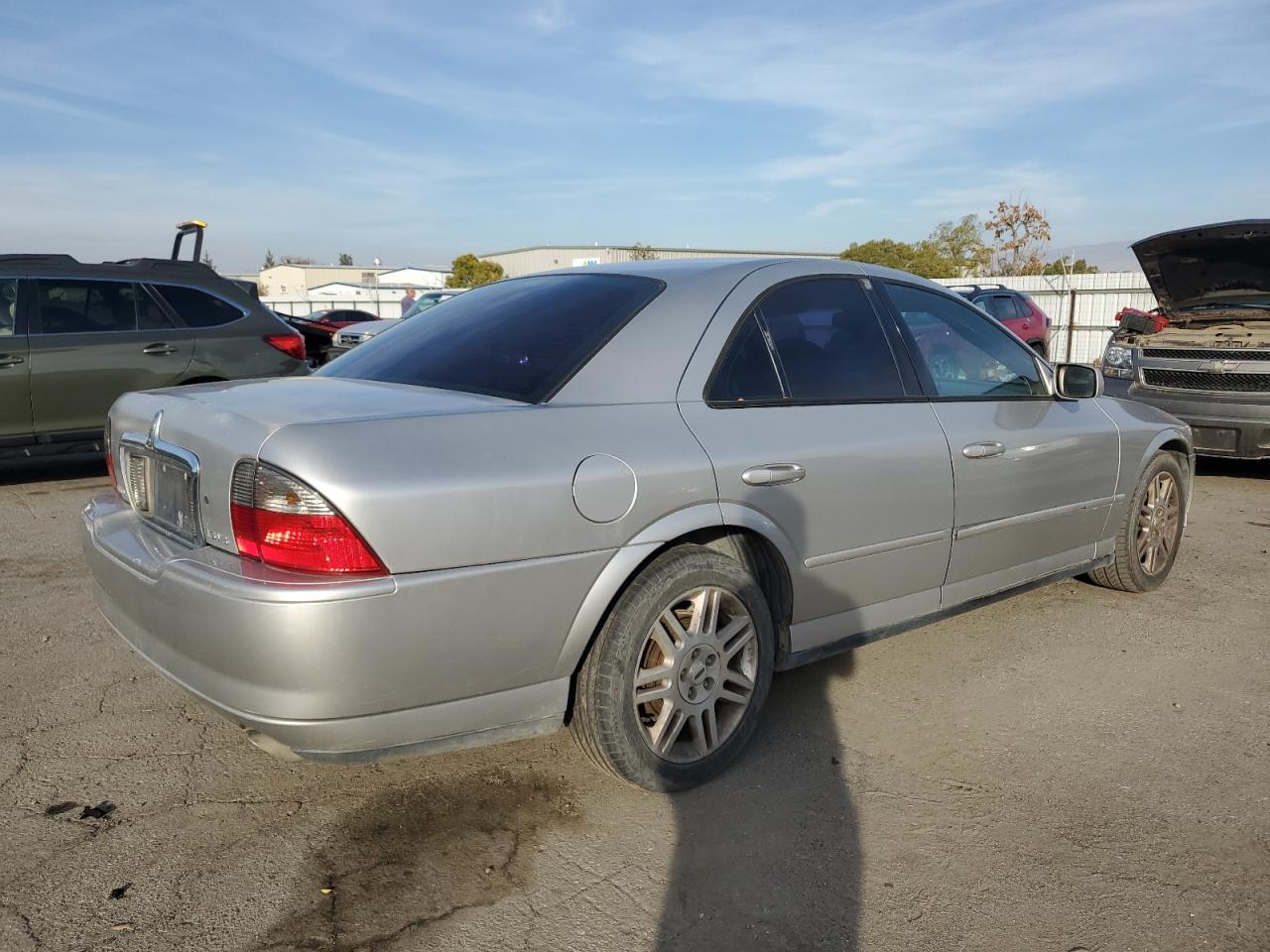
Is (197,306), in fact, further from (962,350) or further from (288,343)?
(962,350)

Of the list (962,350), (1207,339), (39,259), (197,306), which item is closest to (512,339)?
(962,350)

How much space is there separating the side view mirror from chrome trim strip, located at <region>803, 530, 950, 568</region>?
3.62 feet

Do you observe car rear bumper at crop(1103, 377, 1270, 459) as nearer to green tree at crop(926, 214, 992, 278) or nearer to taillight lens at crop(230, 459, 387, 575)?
taillight lens at crop(230, 459, 387, 575)

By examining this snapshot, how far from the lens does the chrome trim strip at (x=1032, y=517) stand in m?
3.77

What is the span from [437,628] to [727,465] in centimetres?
100

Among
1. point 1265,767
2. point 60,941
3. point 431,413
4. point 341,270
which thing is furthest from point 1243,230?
point 341,270

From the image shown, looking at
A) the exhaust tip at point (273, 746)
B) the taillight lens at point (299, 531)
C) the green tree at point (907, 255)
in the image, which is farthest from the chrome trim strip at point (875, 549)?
the green tree at point (907, 255)

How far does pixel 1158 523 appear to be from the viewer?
498 centimetres

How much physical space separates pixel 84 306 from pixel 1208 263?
Result: 8810 mm

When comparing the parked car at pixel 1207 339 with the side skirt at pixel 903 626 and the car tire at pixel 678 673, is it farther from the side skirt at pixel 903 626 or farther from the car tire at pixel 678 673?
the car tire at pixel 678 673

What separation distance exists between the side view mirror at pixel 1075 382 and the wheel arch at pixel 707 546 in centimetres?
186

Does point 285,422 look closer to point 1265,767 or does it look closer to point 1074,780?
point 1074,780

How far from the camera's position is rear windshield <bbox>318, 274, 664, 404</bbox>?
2943 mm

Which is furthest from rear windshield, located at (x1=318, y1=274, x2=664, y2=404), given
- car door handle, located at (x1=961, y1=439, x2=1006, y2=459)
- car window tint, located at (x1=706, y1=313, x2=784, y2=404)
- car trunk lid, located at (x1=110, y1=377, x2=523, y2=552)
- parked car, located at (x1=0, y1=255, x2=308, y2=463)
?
parked car, located at (x1=0, y1=255, x2=308, y2=463)
